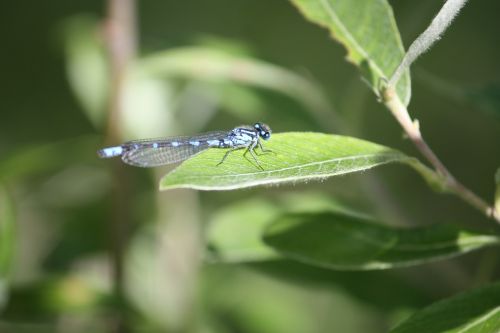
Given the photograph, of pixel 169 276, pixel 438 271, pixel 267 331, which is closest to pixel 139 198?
pixel 169 276

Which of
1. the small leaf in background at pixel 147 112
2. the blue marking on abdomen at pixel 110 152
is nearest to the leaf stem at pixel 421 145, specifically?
the blue marking on abdomen at pixel 110 152

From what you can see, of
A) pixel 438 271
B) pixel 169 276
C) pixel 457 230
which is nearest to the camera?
pixel 457 230

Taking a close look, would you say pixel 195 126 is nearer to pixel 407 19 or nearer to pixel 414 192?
pixel 407 19

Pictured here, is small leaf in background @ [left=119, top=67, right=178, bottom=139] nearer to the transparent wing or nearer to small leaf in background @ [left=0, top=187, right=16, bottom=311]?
the transparent wing

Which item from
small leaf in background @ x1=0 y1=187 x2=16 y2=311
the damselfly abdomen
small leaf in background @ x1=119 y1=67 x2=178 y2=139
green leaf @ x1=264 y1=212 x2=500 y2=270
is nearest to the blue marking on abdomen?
the damselfly abdomen

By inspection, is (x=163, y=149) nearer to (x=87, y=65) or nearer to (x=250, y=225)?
(x=250, y=225)
